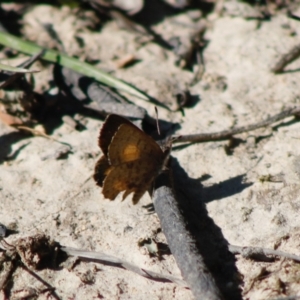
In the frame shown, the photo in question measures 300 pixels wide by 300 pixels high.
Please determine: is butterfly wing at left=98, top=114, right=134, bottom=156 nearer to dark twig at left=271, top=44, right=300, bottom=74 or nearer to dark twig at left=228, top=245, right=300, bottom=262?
dark twig at left=228, top=245, right=300, bottom=262

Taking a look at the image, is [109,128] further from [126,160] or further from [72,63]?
[72,63]

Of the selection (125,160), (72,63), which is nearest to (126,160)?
(125,160)

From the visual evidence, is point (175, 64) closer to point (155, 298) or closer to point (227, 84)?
point (227, 84)

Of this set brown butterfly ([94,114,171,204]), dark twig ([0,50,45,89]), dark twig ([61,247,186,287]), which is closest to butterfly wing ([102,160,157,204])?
brown butterfly ([94,114,171,204])

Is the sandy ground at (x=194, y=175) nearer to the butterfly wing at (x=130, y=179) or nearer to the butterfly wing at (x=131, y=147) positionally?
the butterfly wing at (x=130, y=179)

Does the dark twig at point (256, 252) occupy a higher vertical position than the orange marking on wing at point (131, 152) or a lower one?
lower

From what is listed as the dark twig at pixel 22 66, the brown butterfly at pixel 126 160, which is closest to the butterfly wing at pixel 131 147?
the brown butterfly at pixel 126 160

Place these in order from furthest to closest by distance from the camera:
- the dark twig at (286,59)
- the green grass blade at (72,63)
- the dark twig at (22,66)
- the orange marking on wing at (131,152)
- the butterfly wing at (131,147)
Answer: the dark twig at (286,59), the green grass blade at (72,63), the dark twig at (22,66), the orange marking on wing at (131,152), the butterfly wing at (131,147)
